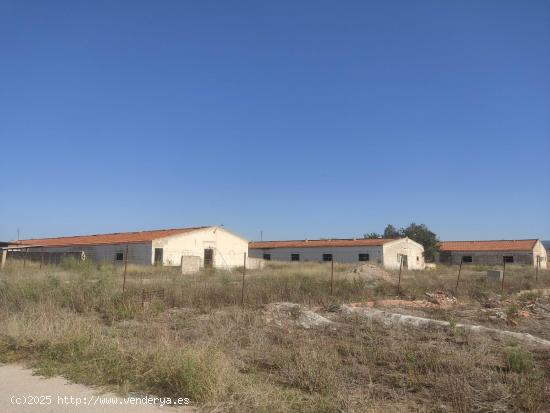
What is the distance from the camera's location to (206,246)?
4375cm

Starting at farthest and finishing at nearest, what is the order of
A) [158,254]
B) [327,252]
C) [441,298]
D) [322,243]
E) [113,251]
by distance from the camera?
[322,243] → [327,252] → [113,251] → [158,254] → [441,298]

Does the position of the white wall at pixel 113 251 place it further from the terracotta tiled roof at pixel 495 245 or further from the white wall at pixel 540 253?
the white wall at pixel 540 253

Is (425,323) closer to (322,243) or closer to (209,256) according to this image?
(209,256)

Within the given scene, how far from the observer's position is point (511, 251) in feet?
192

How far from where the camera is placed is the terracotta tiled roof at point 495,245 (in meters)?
58.8

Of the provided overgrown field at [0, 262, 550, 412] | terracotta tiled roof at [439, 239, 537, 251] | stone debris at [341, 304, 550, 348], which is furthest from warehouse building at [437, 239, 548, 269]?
overgrown field at [0, 262, 550, 412]

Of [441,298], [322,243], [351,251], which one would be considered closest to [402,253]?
[351,251]

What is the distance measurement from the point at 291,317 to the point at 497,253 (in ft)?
175

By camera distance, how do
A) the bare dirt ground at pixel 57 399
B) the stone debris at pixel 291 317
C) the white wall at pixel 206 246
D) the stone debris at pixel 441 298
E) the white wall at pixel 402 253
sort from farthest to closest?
1. the white wall at pixel 402 253
2. the white wall at pixel 206 246
3. the stone debris at pixel 441 298
4. the stone debris at pixel 291 317
5. the bare dirt ground at pixel 57 399

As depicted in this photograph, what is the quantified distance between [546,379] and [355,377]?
2663 mm

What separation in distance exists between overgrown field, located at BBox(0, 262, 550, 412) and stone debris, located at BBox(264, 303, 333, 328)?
0.27 metres

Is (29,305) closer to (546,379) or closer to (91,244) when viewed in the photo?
(546,379)

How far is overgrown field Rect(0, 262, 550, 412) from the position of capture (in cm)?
597

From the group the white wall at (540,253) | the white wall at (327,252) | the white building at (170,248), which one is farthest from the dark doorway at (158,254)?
the white wall at (540,253)
